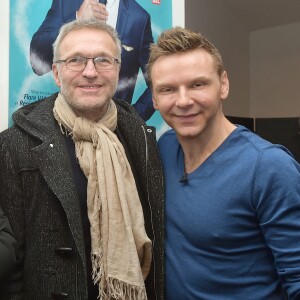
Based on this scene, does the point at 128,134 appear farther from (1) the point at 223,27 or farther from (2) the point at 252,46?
(2) the point at 252,46

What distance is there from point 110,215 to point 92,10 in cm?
91

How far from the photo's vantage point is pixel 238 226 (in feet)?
3.95

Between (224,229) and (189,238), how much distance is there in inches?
4.8

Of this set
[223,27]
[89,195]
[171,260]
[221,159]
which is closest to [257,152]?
[221,159]

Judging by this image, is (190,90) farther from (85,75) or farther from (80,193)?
(80,193)

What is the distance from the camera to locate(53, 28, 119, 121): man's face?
4.59ft

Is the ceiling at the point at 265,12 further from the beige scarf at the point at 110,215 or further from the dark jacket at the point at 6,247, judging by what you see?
the dark jacket at the point at 6,247

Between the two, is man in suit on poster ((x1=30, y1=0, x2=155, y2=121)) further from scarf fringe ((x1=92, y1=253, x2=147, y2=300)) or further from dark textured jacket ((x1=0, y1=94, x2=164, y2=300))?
scarf fringe ((x1=92, y1=253, x2=147, y2=300))

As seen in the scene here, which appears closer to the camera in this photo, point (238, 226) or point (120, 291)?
point (238, 226)

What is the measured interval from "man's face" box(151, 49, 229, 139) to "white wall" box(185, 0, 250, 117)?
266cm

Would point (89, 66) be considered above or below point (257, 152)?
above

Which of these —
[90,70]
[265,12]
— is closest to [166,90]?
[90,70]

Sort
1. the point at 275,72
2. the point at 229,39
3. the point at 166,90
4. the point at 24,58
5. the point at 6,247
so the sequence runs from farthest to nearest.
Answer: the point at 275,72
the point at 229,39
the point at 24,58
the point at 166,90
the point at 6,247

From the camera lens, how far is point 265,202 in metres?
1.14
